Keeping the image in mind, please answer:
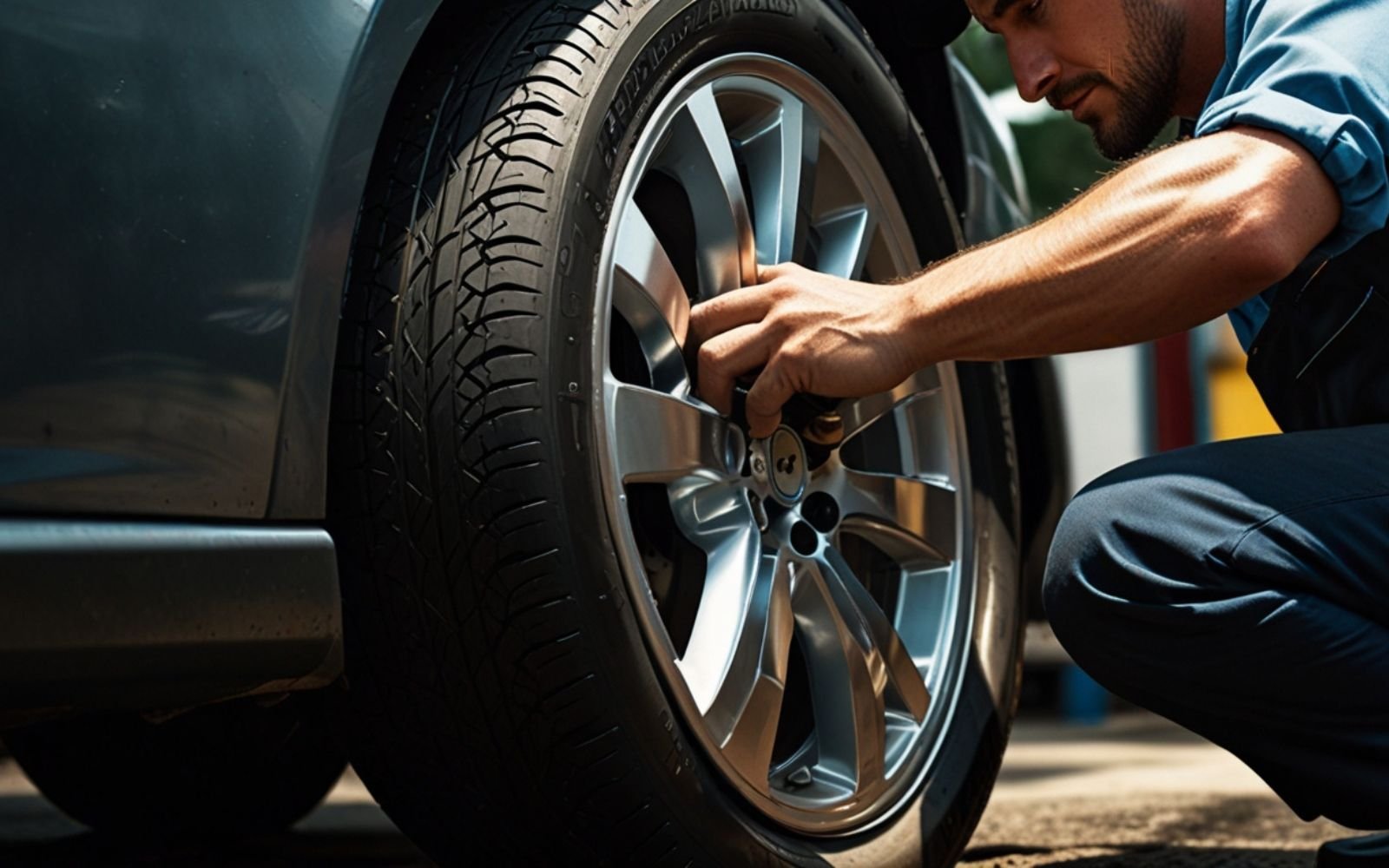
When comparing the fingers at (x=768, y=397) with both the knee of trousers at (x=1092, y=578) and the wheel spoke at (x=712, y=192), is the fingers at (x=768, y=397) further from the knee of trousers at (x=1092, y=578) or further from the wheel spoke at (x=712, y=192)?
→ the knee of trousers at (x=1092, y=578)

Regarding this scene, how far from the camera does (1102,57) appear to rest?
66.8 inches

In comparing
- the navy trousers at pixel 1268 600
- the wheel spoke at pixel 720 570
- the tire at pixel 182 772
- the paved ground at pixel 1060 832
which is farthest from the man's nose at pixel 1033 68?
the tire at pixel 182 772

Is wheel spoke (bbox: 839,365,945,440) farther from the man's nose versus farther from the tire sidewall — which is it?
the man's nose

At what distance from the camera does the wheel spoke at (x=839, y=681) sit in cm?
181

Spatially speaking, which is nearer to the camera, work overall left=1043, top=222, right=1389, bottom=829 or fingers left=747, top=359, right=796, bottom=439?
work overall left=1043, top=222, right=1389, bottom=829

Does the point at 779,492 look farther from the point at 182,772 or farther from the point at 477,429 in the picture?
the point at 182,772

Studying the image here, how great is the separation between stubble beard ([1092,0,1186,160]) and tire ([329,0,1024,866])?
0.47 metres

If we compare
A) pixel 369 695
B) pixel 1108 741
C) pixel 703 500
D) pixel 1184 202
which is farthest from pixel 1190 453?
pixel 1108 741

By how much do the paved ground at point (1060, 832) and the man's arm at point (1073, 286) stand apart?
2.89ft

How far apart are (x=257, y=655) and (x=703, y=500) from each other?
0.54 metres

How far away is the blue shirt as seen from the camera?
53.4 inches

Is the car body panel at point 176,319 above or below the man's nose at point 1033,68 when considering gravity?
below

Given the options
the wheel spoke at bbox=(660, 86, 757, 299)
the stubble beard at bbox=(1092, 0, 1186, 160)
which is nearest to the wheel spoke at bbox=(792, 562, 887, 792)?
the wheel spoke at bbox=(660, 86, 757, 299)

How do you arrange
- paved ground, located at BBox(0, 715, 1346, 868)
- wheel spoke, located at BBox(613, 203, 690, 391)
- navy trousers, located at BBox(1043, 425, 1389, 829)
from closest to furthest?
1. navy trousers, located at BBox(1043, 425, 1389, 829)
2. wheel spoke, located at BBox(613, 203, 690, 391)
3. paved ground, located at BBox(0, 715, 1346, 868)
